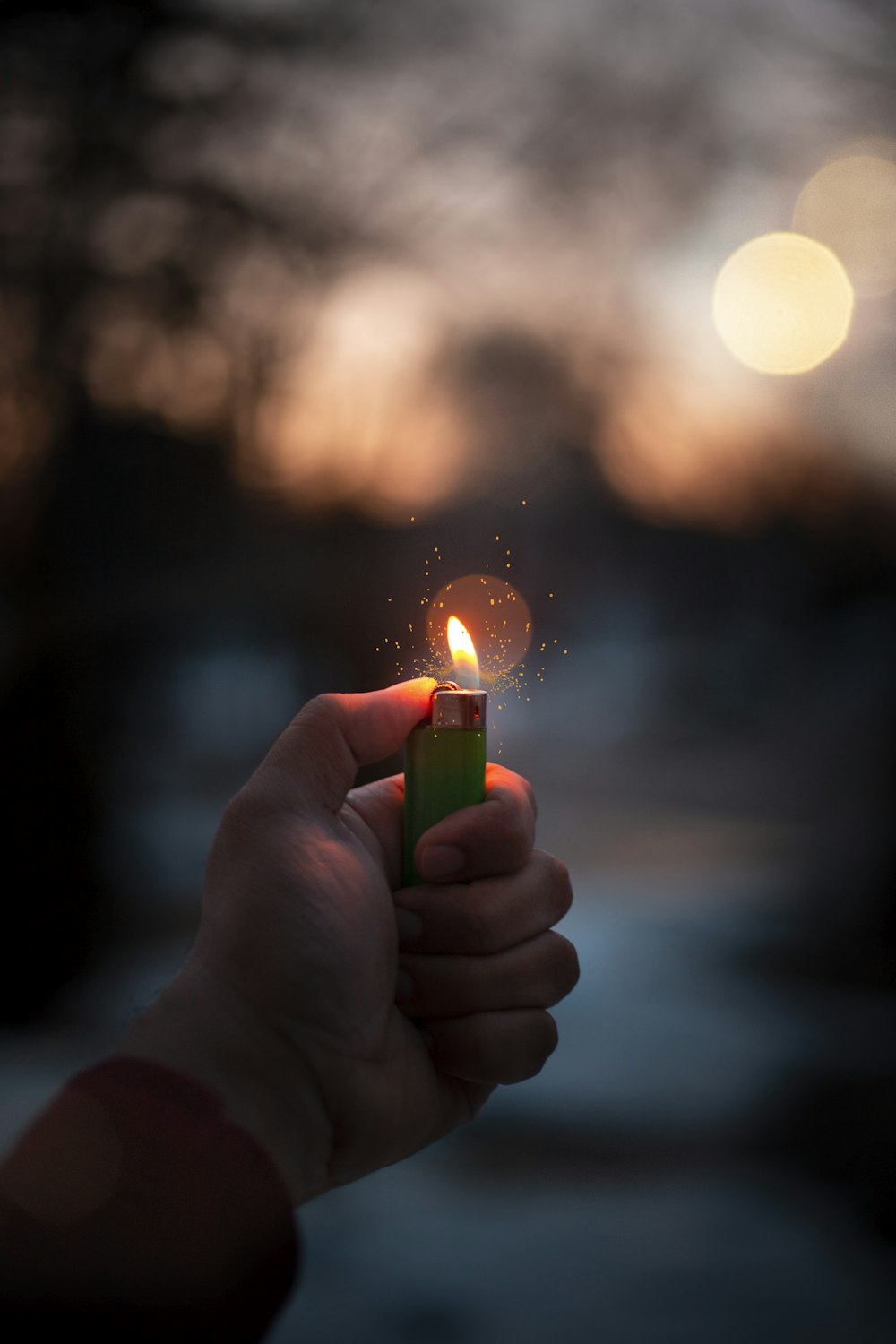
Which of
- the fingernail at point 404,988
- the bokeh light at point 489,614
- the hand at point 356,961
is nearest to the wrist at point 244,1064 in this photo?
the hand at point 356,961

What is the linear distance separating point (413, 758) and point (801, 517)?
1728mm

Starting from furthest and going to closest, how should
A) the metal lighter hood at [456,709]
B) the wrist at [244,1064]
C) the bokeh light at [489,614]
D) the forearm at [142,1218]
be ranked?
the bokeh light at [489,614]
the metal lighter hood at [456,709]
the wrist at [244,1064]
the forearm at [142,1218]

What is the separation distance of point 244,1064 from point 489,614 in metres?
1.08

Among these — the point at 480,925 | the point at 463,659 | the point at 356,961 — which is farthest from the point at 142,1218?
the point at 463,659

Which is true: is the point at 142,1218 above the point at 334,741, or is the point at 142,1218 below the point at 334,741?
below

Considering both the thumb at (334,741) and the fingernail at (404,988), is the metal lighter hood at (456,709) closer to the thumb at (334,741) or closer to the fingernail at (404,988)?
the thumb at (334,741)

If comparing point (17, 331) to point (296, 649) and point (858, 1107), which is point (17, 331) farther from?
point (858, 1107)

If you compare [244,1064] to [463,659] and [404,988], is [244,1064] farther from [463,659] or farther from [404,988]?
[463,659]

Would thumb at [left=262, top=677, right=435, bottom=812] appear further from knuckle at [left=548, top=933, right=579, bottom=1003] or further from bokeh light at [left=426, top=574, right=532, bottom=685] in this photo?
bokeh light at [left=426, top=574, right=532, bottom=685]

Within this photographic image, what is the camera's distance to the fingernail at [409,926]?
0.76 m

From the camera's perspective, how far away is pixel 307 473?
189cm

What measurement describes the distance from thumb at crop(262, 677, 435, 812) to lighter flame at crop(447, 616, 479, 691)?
57 millimetres

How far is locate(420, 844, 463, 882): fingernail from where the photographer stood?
727mm

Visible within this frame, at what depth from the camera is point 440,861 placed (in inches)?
28.7
